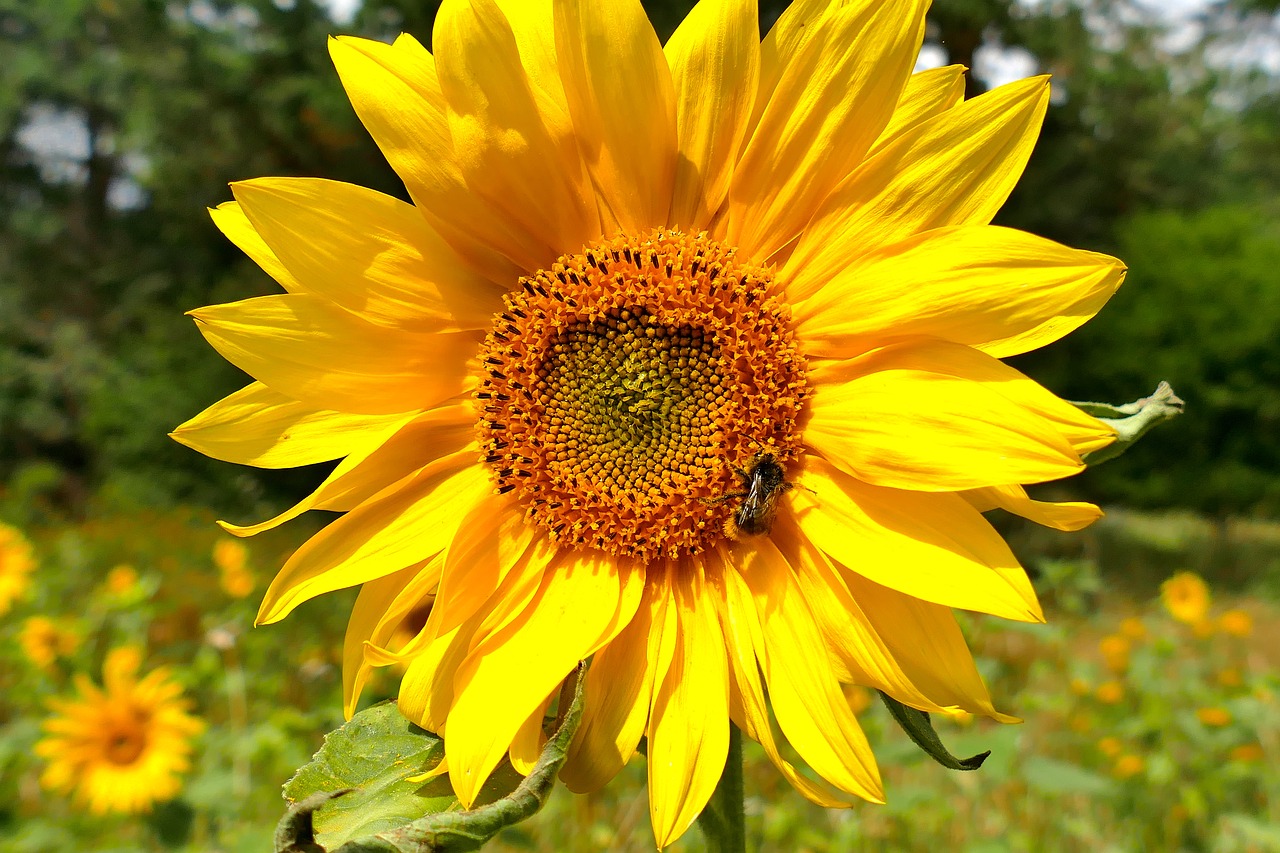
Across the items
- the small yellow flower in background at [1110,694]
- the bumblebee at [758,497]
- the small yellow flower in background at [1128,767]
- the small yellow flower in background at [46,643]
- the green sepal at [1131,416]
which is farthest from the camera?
the small yellow flower in background at [1110,694]

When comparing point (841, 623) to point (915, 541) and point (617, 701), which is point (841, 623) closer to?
point (915, 541)

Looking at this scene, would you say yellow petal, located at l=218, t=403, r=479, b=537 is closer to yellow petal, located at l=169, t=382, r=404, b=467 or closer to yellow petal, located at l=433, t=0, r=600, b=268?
yellow petal, located at l=169, t=382, r=404, b=467

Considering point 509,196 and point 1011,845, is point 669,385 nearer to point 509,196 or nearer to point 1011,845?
point 509,196

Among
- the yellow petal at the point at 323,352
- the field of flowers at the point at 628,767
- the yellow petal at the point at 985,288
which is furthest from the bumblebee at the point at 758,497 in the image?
the field of flowers at the point at 628,767

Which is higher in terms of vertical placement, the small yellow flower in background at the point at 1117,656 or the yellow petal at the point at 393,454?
the yellow petal at the point at 393,454

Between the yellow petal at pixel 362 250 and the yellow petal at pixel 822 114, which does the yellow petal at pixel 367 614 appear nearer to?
the yellow petal at pixel 362 250

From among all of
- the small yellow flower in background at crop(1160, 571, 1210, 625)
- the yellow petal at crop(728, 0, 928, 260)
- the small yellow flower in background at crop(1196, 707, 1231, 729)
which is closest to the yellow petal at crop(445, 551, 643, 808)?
the yellow petal at crop(728, 0, 928, 260)
